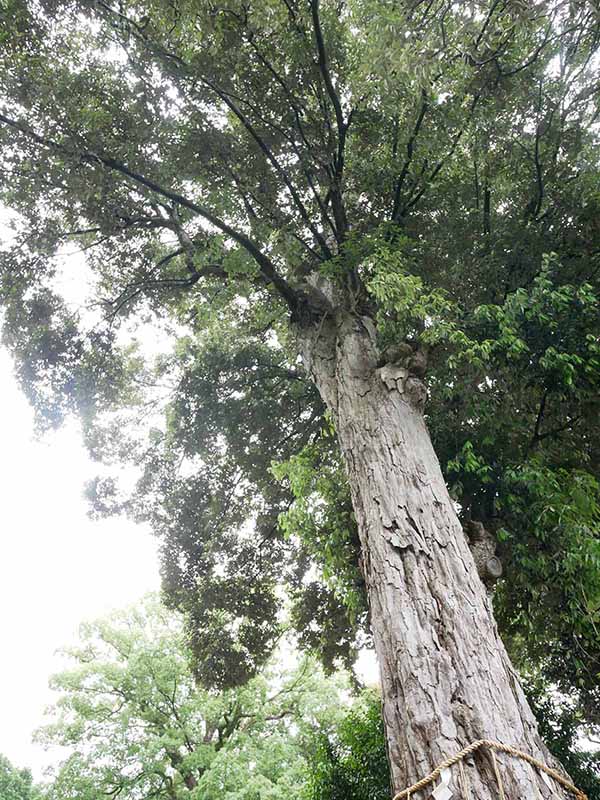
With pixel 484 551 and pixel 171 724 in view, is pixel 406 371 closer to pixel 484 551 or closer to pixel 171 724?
pixel 484 551

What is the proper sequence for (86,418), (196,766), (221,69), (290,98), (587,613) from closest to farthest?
(587,613), (221,69), (290,98), (86,418), (196,766)

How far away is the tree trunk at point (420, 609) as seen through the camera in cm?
205

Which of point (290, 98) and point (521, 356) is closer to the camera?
point (521, 356)

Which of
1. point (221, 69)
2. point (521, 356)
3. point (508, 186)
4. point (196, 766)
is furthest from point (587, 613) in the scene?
point (196, 766)

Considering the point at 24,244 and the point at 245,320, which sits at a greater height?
the point at 245,320

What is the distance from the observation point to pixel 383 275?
395 centimetres

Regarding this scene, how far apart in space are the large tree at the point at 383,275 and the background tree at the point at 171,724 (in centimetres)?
544

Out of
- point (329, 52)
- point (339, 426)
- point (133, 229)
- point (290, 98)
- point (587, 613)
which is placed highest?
point (133, 229)

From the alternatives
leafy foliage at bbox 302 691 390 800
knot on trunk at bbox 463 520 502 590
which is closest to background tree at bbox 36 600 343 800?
leafy foliage at bbox 302 691 390 800

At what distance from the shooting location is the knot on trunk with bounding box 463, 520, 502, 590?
3646 mm

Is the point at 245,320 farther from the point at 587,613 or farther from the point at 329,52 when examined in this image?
the point at 587,613

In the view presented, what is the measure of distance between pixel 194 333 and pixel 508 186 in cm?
520

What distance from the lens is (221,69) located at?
4445 millimetres

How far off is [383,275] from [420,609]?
2.53m
